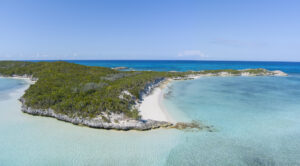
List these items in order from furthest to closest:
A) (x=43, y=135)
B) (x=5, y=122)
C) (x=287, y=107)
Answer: (x=287, y=107) → (x=5, y=122) → (x=43, y=135)

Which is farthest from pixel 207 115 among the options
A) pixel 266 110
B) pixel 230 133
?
pixel 266 110

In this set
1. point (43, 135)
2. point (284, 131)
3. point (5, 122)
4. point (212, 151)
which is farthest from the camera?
point (5, 122)

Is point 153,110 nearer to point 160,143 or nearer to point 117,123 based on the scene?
point 117,123

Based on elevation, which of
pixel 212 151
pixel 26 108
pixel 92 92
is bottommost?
pixel 212 151

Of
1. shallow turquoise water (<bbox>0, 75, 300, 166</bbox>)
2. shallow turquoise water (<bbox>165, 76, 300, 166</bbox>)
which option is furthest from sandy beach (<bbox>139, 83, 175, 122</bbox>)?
shallow turquoise water (<bbox>0, 75, 300, 166</bbox>)

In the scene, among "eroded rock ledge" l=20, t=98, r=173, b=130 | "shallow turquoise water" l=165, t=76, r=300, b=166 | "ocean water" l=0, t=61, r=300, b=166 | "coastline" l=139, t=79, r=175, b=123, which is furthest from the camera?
"coastline" l=139, t=79, r=175, b=123

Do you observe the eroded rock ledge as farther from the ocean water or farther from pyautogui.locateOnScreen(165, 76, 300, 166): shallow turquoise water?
pyautogui.locateOnScreen(165, 76, 300, 166): shallow turquoise water

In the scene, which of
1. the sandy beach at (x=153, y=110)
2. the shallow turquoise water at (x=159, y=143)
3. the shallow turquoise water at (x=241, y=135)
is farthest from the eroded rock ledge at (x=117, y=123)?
the shallow turquoise water at (x=241, y=135)

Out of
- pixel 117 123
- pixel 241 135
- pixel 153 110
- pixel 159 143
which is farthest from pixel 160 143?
pixel 241 135

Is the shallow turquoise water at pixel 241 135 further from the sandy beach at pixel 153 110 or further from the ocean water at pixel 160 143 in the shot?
the sandy beach at pixel 153 110

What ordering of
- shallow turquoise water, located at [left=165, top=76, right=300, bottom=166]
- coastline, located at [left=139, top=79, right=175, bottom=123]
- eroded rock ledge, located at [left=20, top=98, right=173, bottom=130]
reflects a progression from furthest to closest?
coastline, located at [left=139, top=79, right=175, bottom=123] < eroded rock ledge, located at [left=20, top=98, right=173, bottom=130] < shallow turquoise water, located at [left=165, top=76, right=300, bottom=166]

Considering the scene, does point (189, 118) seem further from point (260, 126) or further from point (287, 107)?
point (287, 107)
